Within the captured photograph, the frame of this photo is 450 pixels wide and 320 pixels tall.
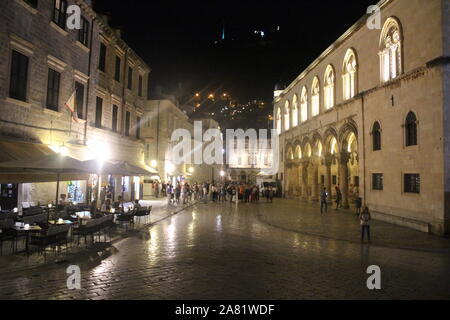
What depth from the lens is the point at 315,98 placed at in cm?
3058

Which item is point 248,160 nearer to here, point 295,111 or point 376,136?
point 295,111

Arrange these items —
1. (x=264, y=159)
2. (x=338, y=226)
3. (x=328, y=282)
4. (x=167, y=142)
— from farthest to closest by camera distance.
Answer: (x=264, y=159) → (x=167, y=142) → (x=338, y=226) → (x=328, y=282)

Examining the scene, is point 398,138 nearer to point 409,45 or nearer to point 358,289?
point 409,45

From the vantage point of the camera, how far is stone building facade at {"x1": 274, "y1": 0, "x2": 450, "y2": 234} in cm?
1397

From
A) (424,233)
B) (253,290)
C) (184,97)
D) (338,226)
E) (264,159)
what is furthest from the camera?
(264,159)

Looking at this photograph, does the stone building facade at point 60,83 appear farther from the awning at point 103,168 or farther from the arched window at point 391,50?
the arched window at point 391,50

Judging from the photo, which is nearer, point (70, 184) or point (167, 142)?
point (70, 184)

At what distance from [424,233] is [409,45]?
936cm

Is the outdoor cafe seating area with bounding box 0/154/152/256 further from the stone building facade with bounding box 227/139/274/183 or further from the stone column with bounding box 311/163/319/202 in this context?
the stone building facade with bounding box 227/139/274/183

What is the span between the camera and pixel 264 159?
8031cm

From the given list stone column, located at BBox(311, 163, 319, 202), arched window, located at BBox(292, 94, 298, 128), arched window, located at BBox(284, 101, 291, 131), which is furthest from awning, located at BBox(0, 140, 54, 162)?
arched window, located at BBox(284, 101, 291, 131)

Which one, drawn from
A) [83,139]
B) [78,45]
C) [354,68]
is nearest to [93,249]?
[83,139]

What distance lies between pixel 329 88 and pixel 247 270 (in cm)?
2288

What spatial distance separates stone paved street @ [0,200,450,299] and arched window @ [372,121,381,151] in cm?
714
